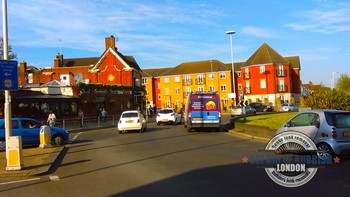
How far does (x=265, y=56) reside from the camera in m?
84.8

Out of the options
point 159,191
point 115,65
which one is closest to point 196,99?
point 159,191

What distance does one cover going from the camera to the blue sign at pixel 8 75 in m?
12.4

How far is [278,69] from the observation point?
82.9 m

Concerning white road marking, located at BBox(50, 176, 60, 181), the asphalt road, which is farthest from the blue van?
white road marking, located at BBox(50, 176, 60, 181)

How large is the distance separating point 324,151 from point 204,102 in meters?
15.6

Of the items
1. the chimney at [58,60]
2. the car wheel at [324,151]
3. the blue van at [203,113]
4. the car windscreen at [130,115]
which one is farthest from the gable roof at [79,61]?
the car wheel at [324,151]

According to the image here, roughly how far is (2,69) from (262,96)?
75.2m

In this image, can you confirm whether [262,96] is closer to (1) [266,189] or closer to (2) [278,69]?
(2) [278,69]

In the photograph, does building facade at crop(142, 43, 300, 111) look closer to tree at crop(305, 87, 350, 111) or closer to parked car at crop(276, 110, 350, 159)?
tree at crop(305, 87, 350, 111)

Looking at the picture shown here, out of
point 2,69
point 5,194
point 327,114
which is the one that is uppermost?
point 2,69

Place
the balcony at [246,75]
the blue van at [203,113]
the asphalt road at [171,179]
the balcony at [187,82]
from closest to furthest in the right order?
the asphalt road at [171,179], the blue van at [203,113], the balcony at [246,75], the balcony at [187,82]

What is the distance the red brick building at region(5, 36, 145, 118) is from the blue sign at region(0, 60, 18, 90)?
25.1m

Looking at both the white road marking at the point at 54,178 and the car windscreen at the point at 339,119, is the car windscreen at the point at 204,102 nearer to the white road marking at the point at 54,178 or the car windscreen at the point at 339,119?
the car windscreen at the point at 339,119

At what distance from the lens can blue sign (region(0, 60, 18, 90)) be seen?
12.4m
